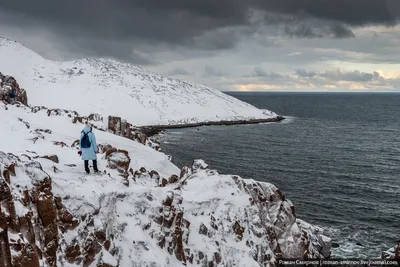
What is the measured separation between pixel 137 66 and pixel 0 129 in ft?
474

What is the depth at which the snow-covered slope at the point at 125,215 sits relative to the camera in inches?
622

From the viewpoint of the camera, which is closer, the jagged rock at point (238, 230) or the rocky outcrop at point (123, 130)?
the jagged rock at point (238, 230)

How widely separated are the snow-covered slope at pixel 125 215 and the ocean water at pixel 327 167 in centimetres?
707

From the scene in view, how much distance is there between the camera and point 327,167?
194ft

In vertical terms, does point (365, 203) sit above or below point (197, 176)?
below

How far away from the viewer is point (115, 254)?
1756cm

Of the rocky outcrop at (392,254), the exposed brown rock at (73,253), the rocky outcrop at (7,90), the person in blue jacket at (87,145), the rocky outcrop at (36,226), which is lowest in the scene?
the rocky outcrop at (392,254)

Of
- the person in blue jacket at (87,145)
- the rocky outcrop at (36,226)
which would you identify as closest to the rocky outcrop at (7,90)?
the person in blue jacket at (87,145)

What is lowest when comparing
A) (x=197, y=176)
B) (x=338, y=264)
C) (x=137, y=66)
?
(x=338, y=264)

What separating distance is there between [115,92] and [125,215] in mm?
112986

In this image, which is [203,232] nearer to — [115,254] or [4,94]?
[115,254]

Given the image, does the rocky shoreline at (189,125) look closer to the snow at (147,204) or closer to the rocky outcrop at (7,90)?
the rocky outcrop at (7,90)

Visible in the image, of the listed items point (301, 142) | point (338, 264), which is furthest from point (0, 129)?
point (301, 142)

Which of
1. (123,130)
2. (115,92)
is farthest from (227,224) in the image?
(115,92)
